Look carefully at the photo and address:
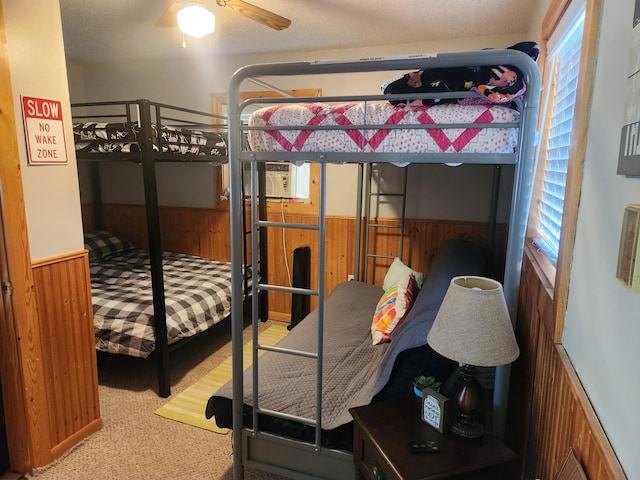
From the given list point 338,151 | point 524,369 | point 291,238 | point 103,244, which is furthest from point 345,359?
point 103,244

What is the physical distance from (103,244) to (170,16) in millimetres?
2667

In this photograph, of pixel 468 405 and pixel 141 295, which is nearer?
pixel 468 405

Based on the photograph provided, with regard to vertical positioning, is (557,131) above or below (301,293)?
above

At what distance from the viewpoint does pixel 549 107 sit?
2.11 m

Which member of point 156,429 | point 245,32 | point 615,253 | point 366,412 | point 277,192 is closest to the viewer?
point 615,253

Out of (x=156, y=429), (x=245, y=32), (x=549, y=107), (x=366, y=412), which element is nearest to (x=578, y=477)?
(x=366, y=412)

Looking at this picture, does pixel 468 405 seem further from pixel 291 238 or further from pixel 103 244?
pixel 103 244

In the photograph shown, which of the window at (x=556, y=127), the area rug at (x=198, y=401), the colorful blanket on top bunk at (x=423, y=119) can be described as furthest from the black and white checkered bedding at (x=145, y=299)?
the window at (x=556, y=127)

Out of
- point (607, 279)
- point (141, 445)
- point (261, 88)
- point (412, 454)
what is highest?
point (261, 88)

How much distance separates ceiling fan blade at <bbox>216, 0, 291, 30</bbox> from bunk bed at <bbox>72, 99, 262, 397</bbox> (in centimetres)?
80

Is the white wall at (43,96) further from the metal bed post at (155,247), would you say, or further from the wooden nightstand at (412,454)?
the wooden nightstand at (412,454)

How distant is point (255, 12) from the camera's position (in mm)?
2281

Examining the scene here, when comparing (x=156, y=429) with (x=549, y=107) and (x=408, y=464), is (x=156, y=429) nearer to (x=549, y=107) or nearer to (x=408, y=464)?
(x=408, y=464)

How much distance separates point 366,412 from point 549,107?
1754 mm
